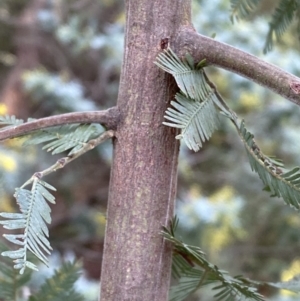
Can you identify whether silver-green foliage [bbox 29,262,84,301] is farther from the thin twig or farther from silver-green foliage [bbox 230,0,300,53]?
silver-green foliage [bbox 230,0,300,53]

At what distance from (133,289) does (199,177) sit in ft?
5.44

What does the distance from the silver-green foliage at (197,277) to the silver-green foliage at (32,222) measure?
121 mm

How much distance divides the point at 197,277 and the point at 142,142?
0.18 metres

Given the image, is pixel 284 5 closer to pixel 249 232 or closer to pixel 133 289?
pixel 133 289

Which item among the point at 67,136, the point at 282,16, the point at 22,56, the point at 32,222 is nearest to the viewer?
the point at 32,222

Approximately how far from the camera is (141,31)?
0.44 meters

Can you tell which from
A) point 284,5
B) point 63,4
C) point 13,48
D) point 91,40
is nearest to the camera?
point 284,5

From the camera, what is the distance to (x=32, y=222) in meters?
0.37

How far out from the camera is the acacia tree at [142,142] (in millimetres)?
437

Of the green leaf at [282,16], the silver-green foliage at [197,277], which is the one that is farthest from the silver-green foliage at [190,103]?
the green leaf at [282,16]

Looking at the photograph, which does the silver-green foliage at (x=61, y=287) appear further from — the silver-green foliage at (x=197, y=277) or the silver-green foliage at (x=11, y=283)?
the silver-green foliage at (x=197, y=277)

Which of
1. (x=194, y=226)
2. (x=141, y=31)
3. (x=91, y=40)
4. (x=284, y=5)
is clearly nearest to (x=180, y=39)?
(x=141, y=31)

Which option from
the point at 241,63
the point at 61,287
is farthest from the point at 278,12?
the point at 61,287

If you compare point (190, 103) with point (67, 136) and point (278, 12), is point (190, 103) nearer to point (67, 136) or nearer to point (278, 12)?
point (67, 136)
